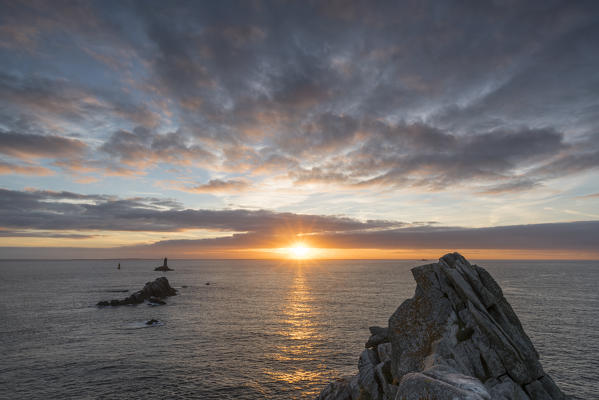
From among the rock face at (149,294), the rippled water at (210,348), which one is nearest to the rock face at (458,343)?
the rippled water at (210,348)

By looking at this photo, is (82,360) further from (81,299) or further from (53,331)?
(81,299)

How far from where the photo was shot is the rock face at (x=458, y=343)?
68.1ft

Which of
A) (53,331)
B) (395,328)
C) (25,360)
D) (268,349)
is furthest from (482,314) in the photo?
(53,331)

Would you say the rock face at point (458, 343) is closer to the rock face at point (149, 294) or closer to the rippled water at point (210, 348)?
the rippled water at point (210, 348)

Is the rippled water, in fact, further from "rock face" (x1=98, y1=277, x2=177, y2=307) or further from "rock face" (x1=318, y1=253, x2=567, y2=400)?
"rock face" (x1=318, y1=253, x2=567, y2=400)

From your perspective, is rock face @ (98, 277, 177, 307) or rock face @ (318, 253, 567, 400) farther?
rock face @ (98, 277, 177, 307)

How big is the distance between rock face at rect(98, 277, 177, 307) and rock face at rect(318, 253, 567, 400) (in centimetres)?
8665

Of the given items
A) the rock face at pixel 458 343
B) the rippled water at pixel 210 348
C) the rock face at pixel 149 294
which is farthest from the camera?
Answer: the rock face at pixel 149 294

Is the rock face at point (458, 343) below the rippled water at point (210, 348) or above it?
above

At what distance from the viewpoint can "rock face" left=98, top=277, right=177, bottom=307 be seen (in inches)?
3625

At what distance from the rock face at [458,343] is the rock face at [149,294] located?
8665 centimetres

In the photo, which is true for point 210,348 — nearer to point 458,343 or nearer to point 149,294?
point 458,343

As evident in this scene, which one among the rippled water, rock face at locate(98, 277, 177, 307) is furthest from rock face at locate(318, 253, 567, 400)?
rock face at locate(98, 277, 177, 307)

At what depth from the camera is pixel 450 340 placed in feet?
70.5
